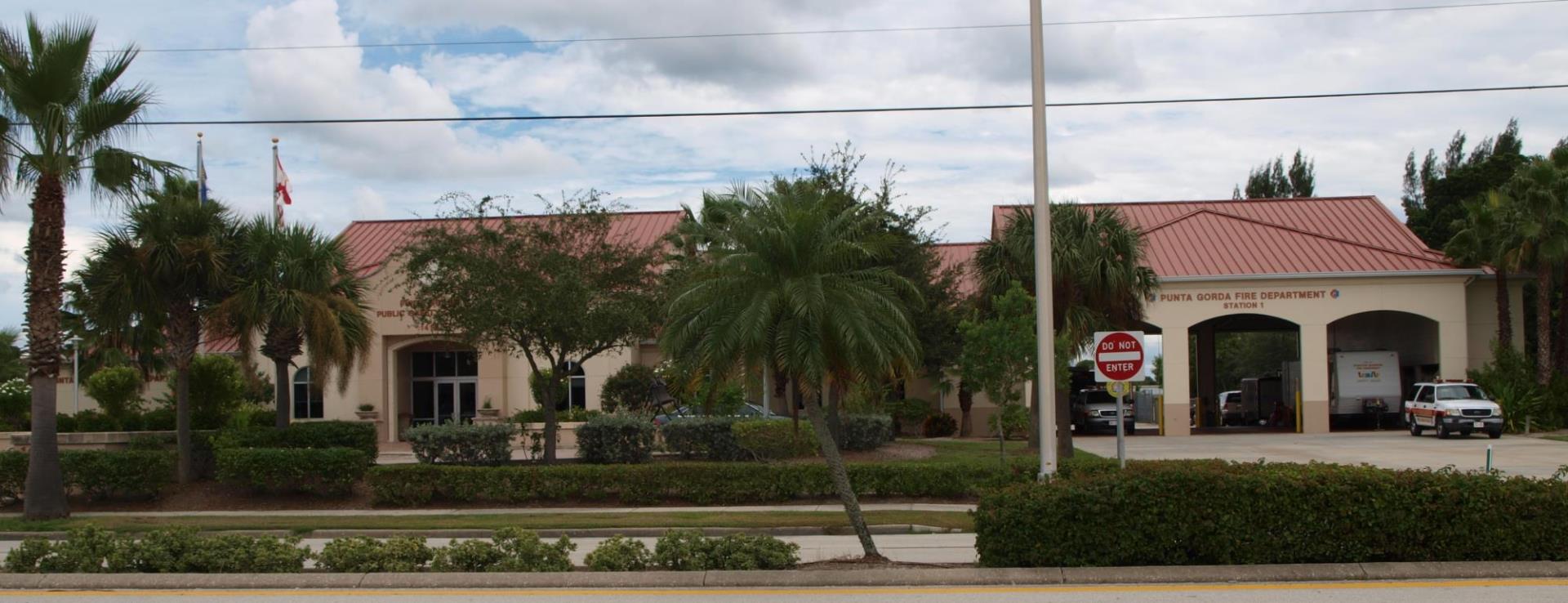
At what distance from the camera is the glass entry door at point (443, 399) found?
41844 millimetres

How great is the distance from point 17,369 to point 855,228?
191 feet

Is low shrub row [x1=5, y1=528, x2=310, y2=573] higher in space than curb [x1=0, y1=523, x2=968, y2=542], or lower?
higher

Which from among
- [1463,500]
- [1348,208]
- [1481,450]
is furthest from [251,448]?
[1348,208]

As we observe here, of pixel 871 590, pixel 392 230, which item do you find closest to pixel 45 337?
pixel 871 590

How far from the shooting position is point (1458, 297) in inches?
1494

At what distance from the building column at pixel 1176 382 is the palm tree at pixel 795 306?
1133 inches

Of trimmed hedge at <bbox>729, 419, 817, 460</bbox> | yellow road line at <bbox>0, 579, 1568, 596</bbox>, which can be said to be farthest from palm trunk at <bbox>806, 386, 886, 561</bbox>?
trimmed hedge at <bbox>729, 419, 817, 460</bbox>

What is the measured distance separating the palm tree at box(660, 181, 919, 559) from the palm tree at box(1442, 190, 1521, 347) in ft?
107

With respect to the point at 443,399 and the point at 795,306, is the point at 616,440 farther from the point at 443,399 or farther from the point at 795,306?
the point at 443,399

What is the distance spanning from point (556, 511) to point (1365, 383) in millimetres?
30066

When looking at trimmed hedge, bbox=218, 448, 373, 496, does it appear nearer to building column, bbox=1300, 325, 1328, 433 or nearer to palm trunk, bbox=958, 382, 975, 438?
palm trunk, bbox=958, 382, 975, 438

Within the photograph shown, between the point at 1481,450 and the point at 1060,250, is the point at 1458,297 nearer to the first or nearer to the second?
the point at 1481,450

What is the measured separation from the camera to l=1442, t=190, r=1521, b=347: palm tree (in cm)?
3700

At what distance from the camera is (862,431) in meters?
26.7
